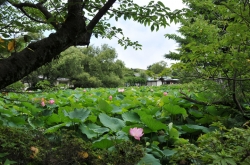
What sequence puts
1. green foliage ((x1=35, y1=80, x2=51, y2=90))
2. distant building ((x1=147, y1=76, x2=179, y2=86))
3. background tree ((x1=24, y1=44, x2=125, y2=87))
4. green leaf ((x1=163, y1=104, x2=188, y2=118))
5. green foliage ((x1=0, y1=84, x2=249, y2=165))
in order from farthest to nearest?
background tree ((x1=24, y1=44, x2=125, y2=87)) → distant building ((x1=147, y1=76, x2=179, y2=86)) → green foliage ((x1=35, y1=80, x2=51, y2=90)) → green leaf ((x1=163, y1=104, x2=188, y2=118)) → green foliage ((x1=0, y1=84, x2=249, y2=165))

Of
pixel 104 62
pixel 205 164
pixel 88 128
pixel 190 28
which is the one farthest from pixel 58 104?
pixel 104 62

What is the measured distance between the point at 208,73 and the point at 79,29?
3.92ft

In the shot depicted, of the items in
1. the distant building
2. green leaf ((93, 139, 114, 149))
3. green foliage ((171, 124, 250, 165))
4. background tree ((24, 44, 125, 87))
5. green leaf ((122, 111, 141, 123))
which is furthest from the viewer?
background tree ((24, 44, 125, 87))

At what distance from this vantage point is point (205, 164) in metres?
1.29

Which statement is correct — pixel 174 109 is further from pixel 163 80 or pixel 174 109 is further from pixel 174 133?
pixel 163 80

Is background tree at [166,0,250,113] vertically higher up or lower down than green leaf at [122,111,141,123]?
higher up

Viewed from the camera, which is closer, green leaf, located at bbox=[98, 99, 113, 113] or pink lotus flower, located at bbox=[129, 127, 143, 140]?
pink lotus flower, located at bbox=[129, 127, 143, 140]

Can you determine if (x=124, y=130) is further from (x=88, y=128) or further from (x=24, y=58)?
(x=24, y=58)

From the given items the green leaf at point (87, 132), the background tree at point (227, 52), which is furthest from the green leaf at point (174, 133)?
the background tree at point (227, 52)

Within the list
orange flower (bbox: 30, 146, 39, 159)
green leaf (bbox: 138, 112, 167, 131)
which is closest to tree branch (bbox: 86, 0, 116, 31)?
green leaf (bbox: 138, 112, 167, 131)

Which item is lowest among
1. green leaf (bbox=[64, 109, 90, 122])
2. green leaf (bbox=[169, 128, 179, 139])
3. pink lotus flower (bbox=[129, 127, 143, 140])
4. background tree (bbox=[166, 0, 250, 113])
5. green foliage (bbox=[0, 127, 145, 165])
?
green foliage (bbox=[0, 127, 145, 165])

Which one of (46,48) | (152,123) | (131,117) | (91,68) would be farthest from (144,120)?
(91,68)

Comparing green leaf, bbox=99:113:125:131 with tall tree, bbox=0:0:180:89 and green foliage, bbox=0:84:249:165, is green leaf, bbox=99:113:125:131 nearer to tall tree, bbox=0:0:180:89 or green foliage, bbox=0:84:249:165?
green foliage, bbox=0:84:249:165

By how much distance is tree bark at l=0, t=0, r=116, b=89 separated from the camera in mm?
1619
